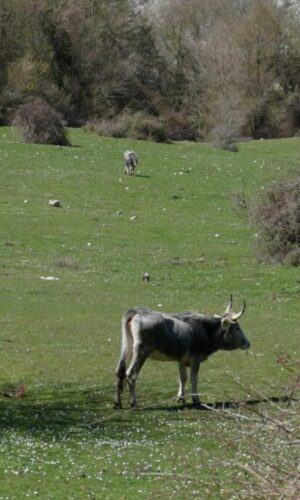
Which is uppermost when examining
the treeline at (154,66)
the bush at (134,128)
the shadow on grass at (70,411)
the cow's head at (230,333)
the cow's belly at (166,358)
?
the treeline at (154,66)

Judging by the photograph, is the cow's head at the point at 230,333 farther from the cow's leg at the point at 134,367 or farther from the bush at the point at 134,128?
the bush at the point at 134,128

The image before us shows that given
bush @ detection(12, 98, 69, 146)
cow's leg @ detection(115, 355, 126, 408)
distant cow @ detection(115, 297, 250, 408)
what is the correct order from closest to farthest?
cow's leg @ detection(115, 355, 126, 408) → distant cow @ detection(115, 297, 250, 408) → bush @ detection(12, 98, 69, 146)

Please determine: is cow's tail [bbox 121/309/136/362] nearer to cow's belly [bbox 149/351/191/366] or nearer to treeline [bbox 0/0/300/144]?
cow's belly [bbox 149/351/191/366]

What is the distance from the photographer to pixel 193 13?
3708 inches

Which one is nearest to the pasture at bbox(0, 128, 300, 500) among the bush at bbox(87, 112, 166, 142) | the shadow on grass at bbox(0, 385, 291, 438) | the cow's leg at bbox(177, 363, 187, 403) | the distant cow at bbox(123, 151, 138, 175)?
the shadow on grass at bbox(0, 385, 291, 438)

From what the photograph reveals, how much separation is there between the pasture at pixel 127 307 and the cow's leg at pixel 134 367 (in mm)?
259

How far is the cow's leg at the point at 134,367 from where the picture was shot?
55.1ft

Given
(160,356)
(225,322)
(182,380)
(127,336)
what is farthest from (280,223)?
(127,336)

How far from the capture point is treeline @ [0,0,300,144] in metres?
71.8

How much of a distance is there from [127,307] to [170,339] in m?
8.93

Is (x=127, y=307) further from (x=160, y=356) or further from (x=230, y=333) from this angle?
(x=160, y=356)

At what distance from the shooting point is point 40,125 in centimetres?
5334

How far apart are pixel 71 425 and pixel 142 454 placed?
6.07 ft

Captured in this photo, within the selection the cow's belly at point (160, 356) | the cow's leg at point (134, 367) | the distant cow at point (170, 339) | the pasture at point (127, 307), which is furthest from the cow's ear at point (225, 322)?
the cow's leg at point (134, 367)
